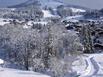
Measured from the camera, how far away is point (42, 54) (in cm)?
1641

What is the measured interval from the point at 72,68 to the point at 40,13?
50602 mm

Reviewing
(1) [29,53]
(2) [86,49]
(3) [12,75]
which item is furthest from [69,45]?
(3) [12,75]

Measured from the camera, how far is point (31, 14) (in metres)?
65.4

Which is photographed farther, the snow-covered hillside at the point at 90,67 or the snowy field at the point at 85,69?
the snow-covered hillside at the point at 90,67

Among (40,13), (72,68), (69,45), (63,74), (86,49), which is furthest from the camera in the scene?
(40,13)

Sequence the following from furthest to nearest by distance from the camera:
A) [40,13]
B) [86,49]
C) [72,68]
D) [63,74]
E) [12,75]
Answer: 1. [40,13]
2. [86,49]
3. [72,68]
4. [63,74]
5. [12,75]

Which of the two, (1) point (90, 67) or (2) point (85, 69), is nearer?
(2) point (85, 69)

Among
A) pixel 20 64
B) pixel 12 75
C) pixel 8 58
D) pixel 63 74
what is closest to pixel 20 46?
pixel 20 64

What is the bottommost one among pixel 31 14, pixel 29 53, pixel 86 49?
pixel 31 14

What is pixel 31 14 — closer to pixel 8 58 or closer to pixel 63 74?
pixel 8 58

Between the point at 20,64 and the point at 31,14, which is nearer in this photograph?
the point at 20,64

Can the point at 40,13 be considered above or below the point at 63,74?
below

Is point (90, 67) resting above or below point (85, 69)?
below

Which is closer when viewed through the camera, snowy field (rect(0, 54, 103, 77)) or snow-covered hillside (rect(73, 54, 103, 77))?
snowy field (rect(0, 54, 103, 77))
